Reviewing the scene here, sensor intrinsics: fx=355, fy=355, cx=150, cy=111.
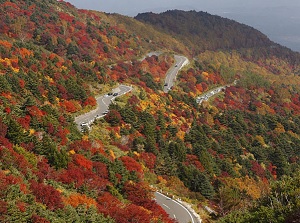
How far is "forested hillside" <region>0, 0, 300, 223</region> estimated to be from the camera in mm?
21906

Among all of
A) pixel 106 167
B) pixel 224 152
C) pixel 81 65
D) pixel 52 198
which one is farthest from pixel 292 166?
pixel 52 198

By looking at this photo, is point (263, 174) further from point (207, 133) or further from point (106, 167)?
point (106, 167)

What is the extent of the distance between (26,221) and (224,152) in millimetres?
44249

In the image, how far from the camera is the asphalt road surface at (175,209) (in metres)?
28.3

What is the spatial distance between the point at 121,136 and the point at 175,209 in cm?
1449

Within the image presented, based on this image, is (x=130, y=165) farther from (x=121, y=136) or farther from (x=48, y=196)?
(x=48, y=196)

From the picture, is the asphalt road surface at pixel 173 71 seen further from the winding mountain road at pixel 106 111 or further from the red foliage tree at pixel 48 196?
the red foliage tree at pixel 48 196

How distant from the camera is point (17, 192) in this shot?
18.2 metres

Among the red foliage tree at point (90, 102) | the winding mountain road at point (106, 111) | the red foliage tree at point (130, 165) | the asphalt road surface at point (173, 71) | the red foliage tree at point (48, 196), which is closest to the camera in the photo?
the red foliage tree at point (48, 196)

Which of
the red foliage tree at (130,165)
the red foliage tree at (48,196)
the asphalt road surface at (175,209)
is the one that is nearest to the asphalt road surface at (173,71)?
the red foliage tree at (130,165)

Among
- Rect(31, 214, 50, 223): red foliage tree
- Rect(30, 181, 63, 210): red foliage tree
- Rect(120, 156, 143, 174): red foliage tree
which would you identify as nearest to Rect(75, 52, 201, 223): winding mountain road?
Rect(120, 156, 143, 174): red foliage tree

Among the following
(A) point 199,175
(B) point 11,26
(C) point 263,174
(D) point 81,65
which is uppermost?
(B) point 11,26

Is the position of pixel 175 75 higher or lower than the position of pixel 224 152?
higher

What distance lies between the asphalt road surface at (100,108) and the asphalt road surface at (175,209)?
1377cm
